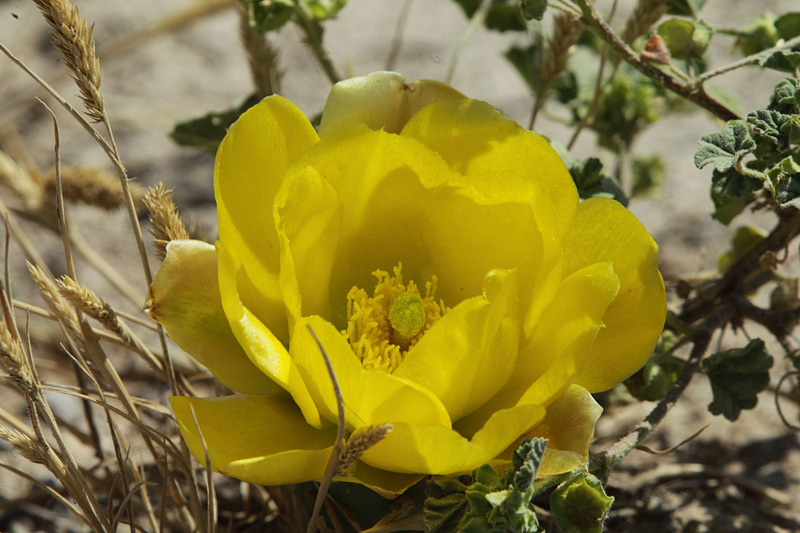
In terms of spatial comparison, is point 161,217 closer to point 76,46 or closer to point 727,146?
point 76,46

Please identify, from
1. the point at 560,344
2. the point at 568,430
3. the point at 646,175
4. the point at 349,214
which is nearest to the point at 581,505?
the point at 568,430

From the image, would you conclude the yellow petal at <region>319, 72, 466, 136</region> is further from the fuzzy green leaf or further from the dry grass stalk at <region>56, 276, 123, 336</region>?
the fuzzy green leaf

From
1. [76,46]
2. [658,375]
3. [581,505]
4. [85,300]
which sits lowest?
[658,375]

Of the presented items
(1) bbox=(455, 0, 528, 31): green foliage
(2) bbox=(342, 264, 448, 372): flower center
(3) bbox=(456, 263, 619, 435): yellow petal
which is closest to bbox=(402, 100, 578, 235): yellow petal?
(3) bbox=(456, 263, 619, 435): yellow petal

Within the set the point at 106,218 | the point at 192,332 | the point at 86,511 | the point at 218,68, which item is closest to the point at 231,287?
the point at 192,332

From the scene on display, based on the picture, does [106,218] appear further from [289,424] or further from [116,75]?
[289,424]
